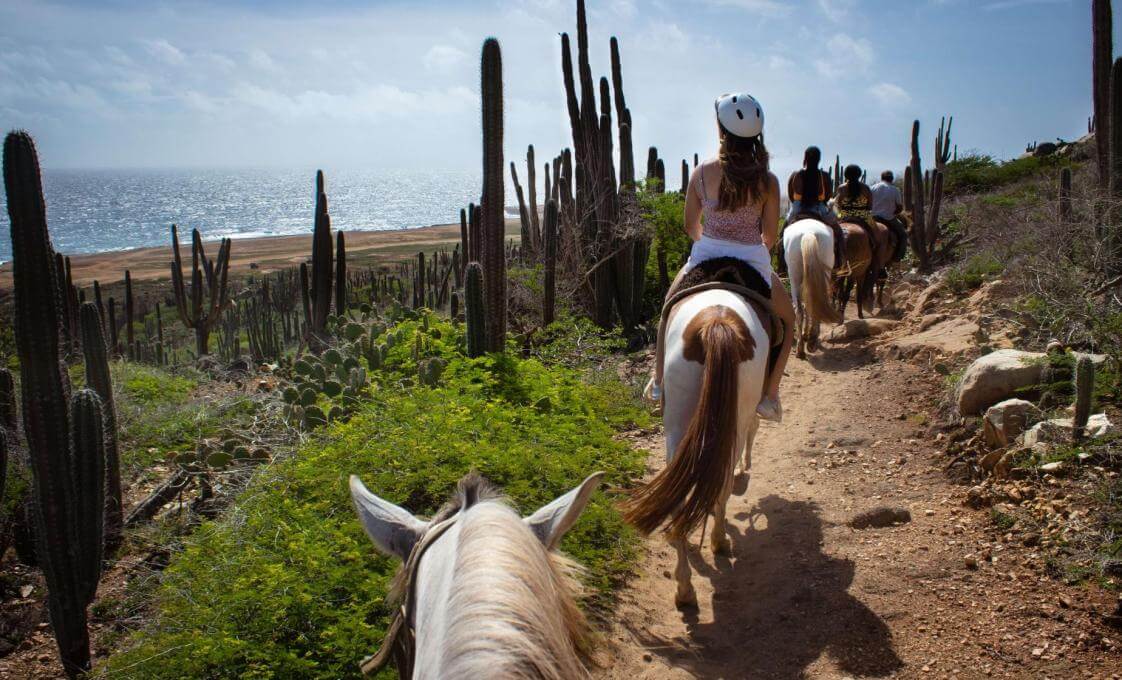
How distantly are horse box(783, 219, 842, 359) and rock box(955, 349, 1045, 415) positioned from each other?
126 centimetres

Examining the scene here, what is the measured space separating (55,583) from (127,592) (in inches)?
27.6

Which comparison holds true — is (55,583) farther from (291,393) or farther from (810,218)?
(810,218)

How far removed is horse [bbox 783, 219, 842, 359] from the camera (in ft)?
24.1

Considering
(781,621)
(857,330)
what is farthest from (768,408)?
(857,330)

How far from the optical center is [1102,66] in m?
9.62

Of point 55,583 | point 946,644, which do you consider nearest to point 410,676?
point 946,644

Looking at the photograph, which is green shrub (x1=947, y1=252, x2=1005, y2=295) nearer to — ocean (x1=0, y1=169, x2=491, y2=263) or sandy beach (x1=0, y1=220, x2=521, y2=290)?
sandy beach (x1=0, y1=220, x2=521, y2=290)

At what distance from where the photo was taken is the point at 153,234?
306 feet

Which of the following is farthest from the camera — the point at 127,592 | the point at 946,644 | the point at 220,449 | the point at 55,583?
the point at 220,449

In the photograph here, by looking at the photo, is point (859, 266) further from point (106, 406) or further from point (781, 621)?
point (106, 406)

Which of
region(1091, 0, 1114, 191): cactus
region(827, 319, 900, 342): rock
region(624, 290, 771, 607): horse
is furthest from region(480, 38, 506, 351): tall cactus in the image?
region(1091, 0, 1114, 191): cactus

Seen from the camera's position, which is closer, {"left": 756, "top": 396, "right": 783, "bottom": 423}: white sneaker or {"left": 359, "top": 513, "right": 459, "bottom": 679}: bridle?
{"left": 359, "top": 513, "right": 459, "bottom": 679}: bridle

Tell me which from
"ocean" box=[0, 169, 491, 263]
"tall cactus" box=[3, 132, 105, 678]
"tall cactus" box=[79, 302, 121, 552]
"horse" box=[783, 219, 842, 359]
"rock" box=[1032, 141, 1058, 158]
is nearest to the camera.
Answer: "tall cactus" box=[3, 132, 105, 678]

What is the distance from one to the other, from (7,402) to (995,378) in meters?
8.92
